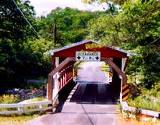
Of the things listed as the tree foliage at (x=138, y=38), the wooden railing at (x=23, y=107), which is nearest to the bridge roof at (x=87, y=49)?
the tree foliage at (x=138, y=38)

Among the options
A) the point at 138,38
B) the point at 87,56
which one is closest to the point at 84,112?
the point at 87,56

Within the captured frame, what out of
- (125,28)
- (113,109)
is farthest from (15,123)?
(125,28)

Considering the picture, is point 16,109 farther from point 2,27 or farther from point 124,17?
point 2,27

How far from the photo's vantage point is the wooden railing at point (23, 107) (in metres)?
21.9

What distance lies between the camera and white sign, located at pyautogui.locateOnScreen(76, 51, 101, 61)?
26.8 metres

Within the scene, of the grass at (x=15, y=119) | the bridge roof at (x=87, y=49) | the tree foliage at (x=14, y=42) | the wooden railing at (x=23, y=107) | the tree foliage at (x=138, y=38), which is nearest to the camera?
the grass at (x=15, y=119)

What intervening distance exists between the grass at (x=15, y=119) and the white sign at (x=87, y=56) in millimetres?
6231

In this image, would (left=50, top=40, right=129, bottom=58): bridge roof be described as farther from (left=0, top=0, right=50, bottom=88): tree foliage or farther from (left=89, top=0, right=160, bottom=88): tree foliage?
(left=0, top=0, right=50, bottom=88): tree foliage

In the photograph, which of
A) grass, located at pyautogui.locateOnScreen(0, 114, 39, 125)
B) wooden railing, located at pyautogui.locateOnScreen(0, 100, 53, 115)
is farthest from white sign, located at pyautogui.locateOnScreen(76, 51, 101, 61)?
grass, located at pyautogui.locateOnScreen(0, 114, 39, 125)

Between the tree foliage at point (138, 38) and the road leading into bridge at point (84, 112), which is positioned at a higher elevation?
the tree foliage at point (138, 38)

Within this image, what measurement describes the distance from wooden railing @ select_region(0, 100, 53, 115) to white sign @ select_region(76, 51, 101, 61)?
4.80 meters

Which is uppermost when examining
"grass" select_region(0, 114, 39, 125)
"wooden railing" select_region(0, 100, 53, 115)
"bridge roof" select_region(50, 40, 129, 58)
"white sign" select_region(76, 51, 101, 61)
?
"bridge roof" select_region(50, 40, 129, 58)

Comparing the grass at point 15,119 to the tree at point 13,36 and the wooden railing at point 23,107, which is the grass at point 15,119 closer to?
the wooden railing at point 23,107

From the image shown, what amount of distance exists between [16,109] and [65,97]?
6.28 meters
